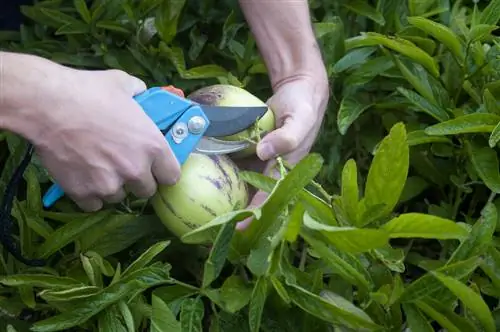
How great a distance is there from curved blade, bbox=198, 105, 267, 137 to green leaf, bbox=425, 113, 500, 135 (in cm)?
33

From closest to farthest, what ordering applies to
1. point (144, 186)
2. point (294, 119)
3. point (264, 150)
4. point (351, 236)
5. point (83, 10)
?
1. point (351, 236)
2. point (144, 186)
3. point (264, 150)
4. point (294, 119)
5. point (83, 10)

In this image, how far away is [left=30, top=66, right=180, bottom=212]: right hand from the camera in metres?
1.27

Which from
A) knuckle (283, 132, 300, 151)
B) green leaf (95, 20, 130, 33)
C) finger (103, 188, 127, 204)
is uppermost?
green leaf (95, 20, 130, 33)

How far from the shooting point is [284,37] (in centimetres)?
179

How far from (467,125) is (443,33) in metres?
0.22

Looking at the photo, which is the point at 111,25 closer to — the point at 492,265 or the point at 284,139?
the point at 284,139

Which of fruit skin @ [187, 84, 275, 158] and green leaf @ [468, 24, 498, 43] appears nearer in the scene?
fruit skin @ [187, 84, 275, 158]

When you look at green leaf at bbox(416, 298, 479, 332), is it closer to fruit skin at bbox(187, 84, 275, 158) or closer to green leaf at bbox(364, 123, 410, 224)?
green leaf at bbox(364, 123, 410, 224)

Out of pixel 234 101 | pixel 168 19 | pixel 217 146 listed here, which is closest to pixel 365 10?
pixel 168 19

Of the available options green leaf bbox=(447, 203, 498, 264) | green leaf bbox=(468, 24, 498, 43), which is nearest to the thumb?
green leaf bbox=(447, 203, 498, 264)

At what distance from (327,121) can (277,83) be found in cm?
20

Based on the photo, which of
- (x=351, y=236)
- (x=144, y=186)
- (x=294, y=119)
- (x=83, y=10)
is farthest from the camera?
(x=83, y=10)

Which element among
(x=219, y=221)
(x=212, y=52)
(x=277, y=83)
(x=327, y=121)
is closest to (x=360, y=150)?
(x=327, y=121)

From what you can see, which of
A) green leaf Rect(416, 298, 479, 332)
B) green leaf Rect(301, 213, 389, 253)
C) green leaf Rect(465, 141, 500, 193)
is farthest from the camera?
green leaf Rect(465, 141, 500, 193)
